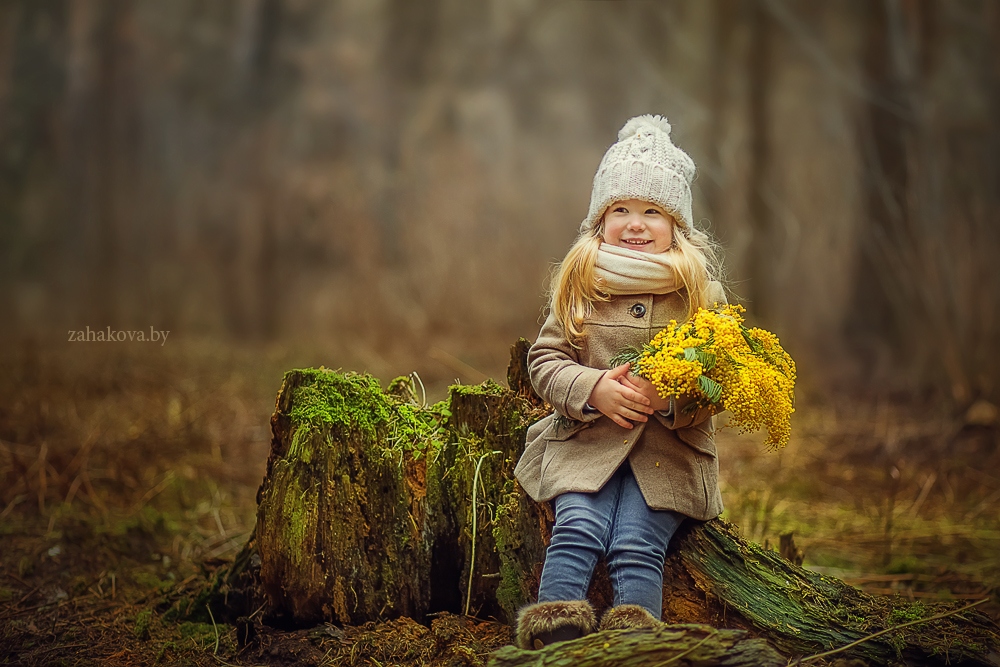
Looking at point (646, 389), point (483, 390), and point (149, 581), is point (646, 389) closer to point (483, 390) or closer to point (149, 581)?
point (483, 390)

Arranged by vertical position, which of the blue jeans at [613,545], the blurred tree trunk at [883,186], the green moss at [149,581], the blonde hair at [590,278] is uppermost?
the blurred tree trunk at [883,186]

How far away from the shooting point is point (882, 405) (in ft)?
25.4

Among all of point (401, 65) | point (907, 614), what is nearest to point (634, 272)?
point (907, 614)

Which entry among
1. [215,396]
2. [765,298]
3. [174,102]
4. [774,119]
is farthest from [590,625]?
[174,102]

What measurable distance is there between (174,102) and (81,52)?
4.95 ft

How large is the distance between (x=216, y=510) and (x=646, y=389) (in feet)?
9.79

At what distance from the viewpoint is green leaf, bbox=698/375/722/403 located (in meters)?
2.39

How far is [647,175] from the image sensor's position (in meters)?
2.70

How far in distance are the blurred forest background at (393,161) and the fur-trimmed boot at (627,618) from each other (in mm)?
7266

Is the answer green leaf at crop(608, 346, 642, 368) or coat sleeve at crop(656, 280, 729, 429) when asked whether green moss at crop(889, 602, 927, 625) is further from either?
green leaf at crop(608, 346, 642, 368)

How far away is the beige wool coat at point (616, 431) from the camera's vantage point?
2594mm

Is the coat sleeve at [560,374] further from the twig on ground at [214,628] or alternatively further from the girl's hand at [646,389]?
the twig on ground at [214,628]

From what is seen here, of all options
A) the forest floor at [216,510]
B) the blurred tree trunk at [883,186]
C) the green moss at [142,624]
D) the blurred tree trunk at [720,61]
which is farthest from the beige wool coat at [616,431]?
the blurred tree trunk at [720,61]

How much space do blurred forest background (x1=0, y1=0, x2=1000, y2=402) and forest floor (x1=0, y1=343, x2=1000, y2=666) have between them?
310cm
